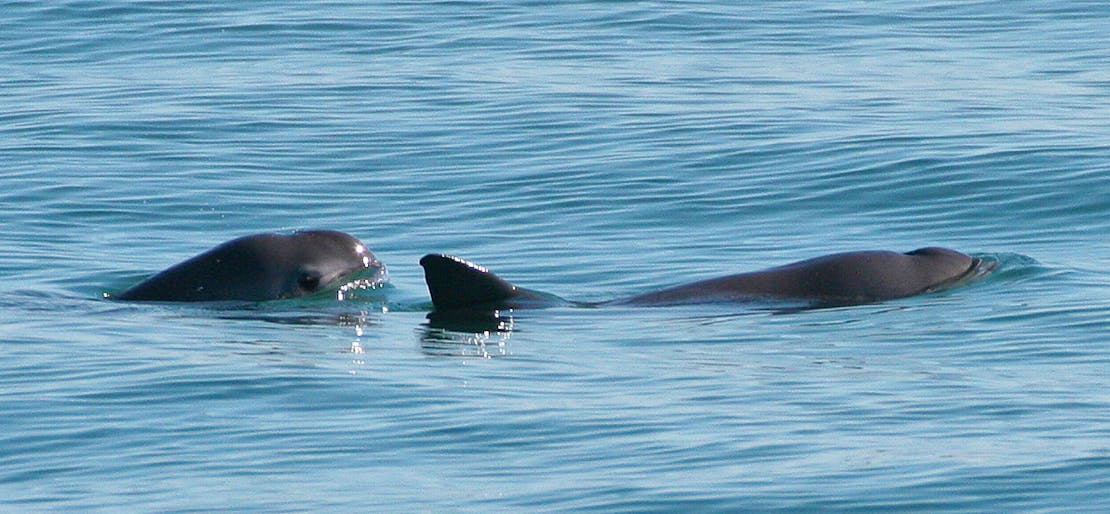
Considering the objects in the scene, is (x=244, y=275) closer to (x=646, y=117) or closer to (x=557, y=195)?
(x=557, y=195)

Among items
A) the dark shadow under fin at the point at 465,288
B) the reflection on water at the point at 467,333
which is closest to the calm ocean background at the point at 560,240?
the reflection on water at the point at 467,333

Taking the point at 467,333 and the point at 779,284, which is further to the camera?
the point at 779,284

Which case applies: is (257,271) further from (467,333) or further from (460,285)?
(467,333)

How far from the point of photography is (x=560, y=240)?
18.3m

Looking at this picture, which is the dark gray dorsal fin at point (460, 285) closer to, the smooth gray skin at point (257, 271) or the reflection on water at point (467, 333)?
the reflection on water at point (467, 333)

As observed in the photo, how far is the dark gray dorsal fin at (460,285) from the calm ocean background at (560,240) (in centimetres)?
23

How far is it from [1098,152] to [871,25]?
33.0 ft

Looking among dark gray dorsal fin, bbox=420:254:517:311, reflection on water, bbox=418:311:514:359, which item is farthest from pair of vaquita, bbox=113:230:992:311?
reflection on water, bbox=418:311:514:359

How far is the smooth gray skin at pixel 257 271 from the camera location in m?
15.6

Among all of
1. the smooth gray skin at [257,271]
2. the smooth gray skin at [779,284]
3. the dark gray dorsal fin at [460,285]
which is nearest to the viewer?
the dark gray dorsal fin at [460,285]

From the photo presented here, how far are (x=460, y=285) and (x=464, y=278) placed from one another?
2.7 inches

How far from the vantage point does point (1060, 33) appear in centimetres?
2930

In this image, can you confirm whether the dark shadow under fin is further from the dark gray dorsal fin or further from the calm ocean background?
the calm ocean background

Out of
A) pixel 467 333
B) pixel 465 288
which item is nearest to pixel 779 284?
pixel 465 288
